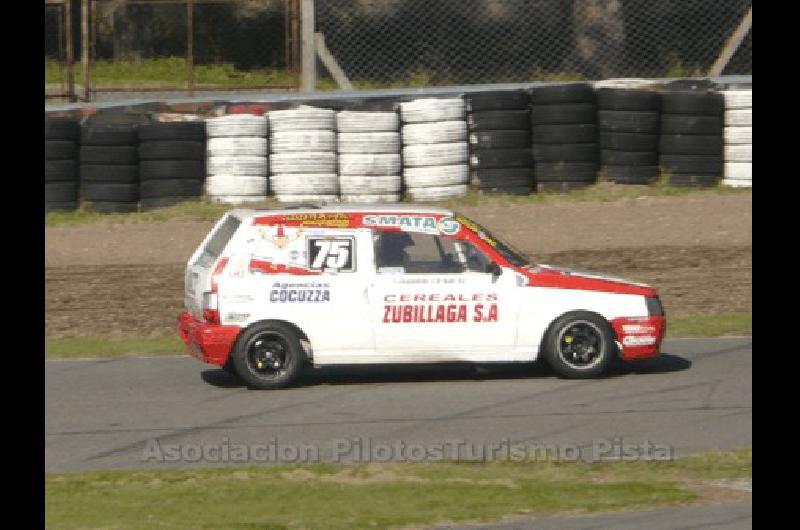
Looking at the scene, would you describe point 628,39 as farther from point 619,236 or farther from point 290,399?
point 290,399

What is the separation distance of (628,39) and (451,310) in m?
14.3

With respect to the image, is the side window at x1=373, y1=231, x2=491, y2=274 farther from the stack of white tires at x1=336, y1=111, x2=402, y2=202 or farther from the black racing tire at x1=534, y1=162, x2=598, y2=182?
the black racing tire at x1=534, y1=162, x2=598, y2=182

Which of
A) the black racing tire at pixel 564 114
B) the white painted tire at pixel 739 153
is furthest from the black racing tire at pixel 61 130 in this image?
the white painted tire at pixel 739 153

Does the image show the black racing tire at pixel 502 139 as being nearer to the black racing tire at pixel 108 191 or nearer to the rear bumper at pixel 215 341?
the black racing tire at pixel 108 191

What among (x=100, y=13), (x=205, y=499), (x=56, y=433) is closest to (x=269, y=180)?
(x=100, y=13)

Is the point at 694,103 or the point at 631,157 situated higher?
the point at 694,103

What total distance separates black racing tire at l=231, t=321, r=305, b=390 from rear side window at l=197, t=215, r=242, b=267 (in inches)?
31.7

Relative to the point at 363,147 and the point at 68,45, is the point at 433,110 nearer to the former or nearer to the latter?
the point at 363,147

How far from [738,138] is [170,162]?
824 cm

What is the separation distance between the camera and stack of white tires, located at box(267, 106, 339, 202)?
20.7m

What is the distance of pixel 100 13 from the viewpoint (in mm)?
27000

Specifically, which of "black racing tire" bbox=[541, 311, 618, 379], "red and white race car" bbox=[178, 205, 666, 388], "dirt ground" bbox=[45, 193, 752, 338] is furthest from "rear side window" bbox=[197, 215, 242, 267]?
"dirt ground" bbox=[45, 193, 752, 338]

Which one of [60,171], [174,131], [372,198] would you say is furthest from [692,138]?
[60,171]

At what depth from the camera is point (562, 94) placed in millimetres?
20688
